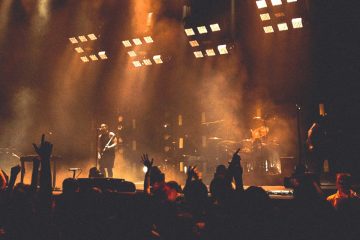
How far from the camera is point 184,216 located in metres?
3.07

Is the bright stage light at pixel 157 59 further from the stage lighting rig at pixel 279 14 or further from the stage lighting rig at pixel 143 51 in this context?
the stage lighting rig at pixel 279 14

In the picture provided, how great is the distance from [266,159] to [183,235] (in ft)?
27.2

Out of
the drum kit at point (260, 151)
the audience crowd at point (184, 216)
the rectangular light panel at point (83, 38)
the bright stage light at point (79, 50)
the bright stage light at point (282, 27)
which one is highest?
the rectangular light panel at point (83, 38)

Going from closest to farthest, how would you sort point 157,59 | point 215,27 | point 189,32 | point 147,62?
point 215,27, point 189,32, point 157,59, point 147,62

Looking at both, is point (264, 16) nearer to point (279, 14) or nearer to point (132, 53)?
point (279, 14)

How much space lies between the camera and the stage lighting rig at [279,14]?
9.98 m

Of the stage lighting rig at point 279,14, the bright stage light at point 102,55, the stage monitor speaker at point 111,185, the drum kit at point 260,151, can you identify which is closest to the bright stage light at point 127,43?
the bright stage light at point 102,55

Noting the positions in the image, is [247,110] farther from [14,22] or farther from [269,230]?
[269,230]

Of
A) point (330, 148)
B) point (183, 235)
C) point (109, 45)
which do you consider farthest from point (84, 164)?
point (183, 235)

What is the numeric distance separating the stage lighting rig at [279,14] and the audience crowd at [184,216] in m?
7.72

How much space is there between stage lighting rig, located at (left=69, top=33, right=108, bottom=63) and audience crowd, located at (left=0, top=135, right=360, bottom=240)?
9816 millimetres

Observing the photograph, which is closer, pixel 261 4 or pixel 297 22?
pixel 261 4

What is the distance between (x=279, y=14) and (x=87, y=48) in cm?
699

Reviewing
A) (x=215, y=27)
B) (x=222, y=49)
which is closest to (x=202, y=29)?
(x=215, y=27)
